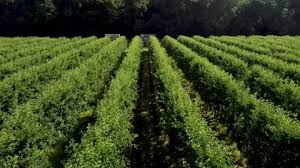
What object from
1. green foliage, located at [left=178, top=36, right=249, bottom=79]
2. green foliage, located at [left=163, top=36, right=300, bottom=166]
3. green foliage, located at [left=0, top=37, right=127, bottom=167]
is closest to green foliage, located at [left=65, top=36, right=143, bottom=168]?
green foliage, located at [left=0, top=37, right=127, bottom=167]

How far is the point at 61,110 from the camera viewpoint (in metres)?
16.9

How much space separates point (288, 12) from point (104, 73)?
178ft

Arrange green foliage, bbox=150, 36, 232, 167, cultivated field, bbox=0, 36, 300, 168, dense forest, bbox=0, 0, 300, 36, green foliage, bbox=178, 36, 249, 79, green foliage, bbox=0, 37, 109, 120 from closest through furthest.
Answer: green foliage, bbox=150, 36, 232, 167, cultivated field, bbox=0, 36, 300, 168, green foliage, bbox=0, 37, 109, 120, green foliage, bbox=178, 36, 249, 79, dense forest, bbox=0, 0, 300, 36

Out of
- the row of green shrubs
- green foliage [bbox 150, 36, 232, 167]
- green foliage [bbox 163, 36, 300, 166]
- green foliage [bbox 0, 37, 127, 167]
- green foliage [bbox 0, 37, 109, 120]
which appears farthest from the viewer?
green foliage [bbox 0, 37, 109, 120]

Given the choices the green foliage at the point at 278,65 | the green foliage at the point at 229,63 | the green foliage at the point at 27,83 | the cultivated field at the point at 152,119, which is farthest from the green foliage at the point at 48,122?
the green foliage at the point at 278,65

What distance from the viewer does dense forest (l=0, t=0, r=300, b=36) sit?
66.2 meters

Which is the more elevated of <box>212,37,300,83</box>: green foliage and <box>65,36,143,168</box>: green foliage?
<box>212,37,300,83</box>: green foliage

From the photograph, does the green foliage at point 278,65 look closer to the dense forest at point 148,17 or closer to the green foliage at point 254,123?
the green foliage at point 254,123

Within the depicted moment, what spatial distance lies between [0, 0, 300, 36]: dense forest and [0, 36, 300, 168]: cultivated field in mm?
42523

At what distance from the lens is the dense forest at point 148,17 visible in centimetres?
6625

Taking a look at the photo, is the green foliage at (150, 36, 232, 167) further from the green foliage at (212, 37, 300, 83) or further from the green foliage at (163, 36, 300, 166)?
A: the green foliage at (212, 37, 300, 83)

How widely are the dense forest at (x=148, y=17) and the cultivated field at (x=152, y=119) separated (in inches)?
1674

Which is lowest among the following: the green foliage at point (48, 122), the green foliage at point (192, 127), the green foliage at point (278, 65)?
the green foliage at point (48, 122)

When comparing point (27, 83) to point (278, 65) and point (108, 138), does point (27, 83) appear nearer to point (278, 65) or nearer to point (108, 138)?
point (108, 138)
